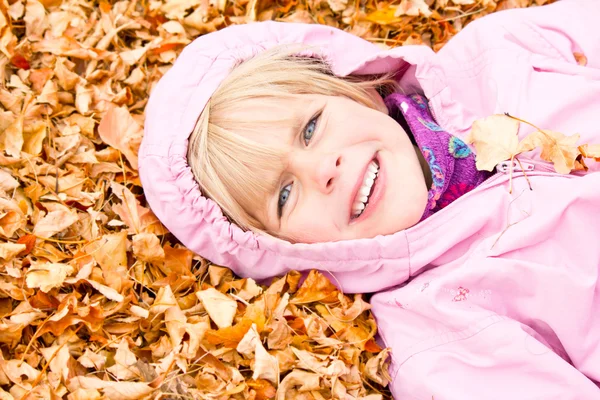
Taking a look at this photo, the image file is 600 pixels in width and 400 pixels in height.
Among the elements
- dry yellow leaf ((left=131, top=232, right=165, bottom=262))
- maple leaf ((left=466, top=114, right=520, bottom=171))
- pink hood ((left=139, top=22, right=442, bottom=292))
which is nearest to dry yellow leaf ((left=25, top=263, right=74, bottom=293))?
dry yellow leaf ((left=131, top=232, right=165, bottom=262))

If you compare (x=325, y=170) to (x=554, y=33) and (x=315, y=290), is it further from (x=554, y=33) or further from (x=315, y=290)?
(x=554, y=33)

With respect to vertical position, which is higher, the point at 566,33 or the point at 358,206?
the point at 566,33

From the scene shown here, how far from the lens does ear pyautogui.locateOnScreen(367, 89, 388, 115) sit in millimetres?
1599

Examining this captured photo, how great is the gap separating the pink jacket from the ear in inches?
2.5

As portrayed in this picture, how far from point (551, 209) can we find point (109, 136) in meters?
1.09

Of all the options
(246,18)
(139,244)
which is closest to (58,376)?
(139,244)

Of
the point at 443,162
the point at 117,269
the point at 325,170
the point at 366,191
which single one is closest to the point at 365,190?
the point at 366,191

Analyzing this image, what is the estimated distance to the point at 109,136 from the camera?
155 centimetres

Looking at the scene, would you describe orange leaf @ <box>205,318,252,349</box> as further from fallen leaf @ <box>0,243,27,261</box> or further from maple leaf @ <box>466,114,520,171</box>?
maple leaf @ <box>466,114,520,171</box>

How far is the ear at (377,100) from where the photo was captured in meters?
1.60

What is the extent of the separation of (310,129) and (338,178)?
0.15 metres

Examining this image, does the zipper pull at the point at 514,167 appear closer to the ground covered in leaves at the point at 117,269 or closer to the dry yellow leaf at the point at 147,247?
the ground covered in leaves at the point at 117,269

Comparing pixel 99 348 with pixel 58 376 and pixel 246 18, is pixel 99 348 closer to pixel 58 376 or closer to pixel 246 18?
pixel 58 376

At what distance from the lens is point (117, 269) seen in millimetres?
1409
